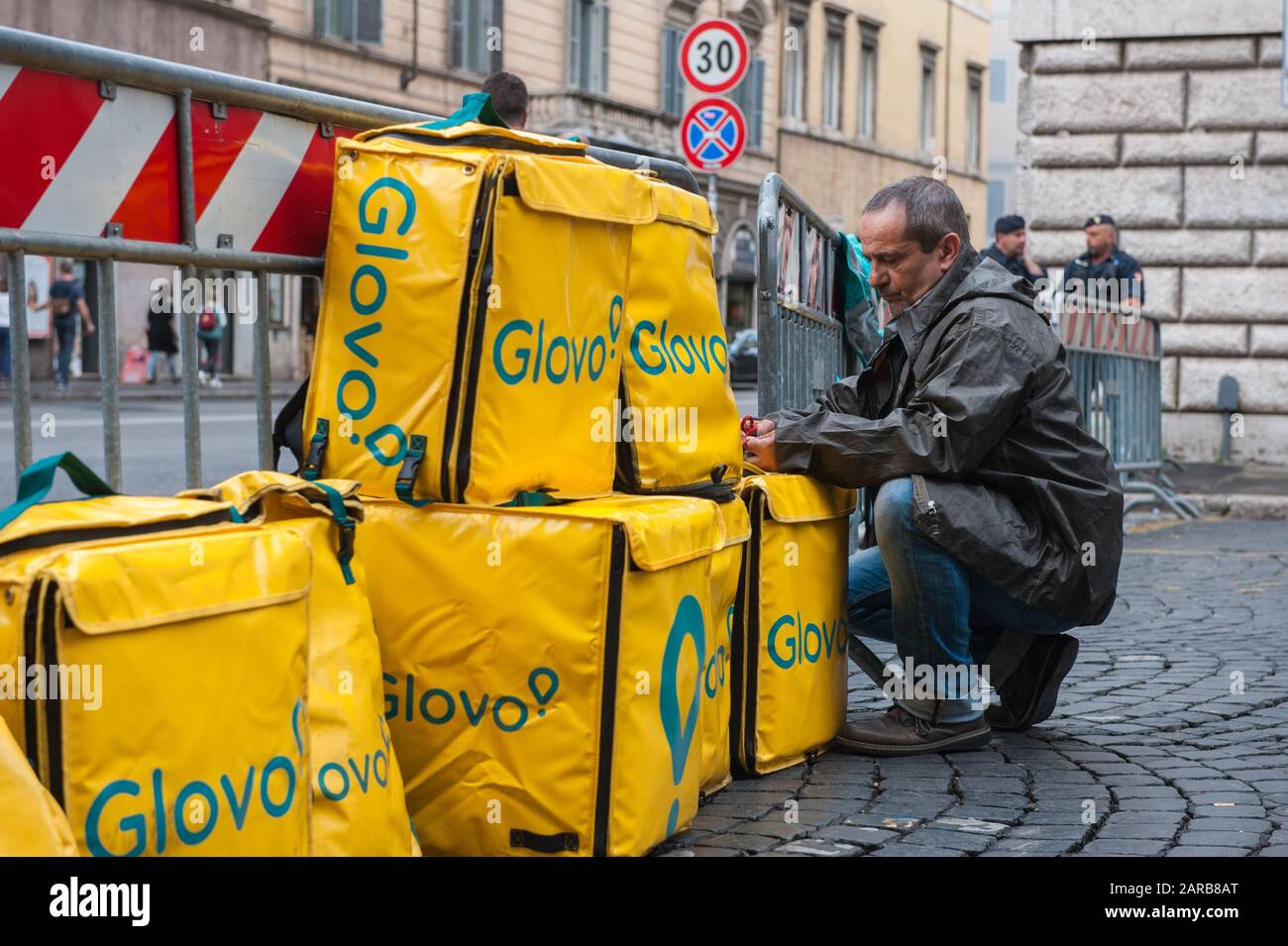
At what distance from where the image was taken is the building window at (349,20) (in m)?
28.0

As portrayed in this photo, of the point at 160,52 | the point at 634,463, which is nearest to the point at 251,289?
the point at 634,463

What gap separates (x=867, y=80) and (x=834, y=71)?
1.43m

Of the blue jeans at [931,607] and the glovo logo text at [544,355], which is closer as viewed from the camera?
the glovo logo text at [544,355]

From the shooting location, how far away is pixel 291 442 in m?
3.66

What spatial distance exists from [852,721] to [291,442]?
1661 mm

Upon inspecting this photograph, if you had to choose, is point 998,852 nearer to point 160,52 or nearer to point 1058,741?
point 1058,741

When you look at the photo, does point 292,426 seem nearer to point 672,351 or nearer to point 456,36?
point 672,351

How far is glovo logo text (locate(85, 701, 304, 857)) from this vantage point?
2490 millimetres

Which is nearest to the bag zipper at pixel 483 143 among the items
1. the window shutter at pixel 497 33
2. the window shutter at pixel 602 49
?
the window shutter at pixel 497 33

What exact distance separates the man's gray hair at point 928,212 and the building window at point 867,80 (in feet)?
129

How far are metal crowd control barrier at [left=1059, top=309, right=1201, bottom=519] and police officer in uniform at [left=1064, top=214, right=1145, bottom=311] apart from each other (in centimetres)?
27

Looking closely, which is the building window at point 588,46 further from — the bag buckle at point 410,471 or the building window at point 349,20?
the bag buckle at point 410,471

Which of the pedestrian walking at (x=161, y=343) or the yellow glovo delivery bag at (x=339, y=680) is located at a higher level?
the pedestrian walking at (x=161, y=343)

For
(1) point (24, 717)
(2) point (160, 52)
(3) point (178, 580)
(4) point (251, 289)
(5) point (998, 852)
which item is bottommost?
(5) point (998, 852)
